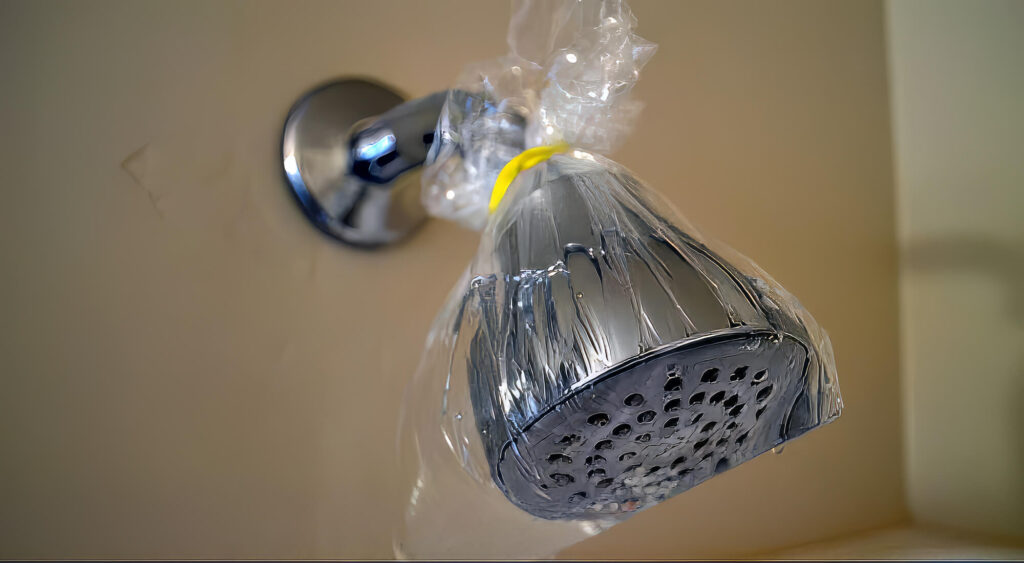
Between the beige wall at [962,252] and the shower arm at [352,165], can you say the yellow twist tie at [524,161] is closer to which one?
the shower arm at [352,165]

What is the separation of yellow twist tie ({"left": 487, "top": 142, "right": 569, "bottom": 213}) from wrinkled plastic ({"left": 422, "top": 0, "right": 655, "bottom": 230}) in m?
0.01

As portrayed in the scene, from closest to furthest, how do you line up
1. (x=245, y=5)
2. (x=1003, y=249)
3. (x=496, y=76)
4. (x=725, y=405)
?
1. (x=725, y=405)
2. (x=496, y=76)
3. (x=245, y=5)
4. (x=1003, y=249)

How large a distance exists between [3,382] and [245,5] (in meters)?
0.32

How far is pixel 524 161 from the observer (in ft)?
1.27

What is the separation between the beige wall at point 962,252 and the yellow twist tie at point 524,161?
0.61 m

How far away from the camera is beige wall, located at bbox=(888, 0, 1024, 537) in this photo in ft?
2.38

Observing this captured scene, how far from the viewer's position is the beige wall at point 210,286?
457 millimetres

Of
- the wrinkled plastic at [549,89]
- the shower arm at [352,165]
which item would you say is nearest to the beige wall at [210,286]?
the shower arm at [352,165]

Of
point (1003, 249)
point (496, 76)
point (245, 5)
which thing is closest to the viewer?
point (496, 76)

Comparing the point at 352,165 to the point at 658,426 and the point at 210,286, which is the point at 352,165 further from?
the point at 658,426

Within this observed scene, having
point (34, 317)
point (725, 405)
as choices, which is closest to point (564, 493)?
point (725, 405)

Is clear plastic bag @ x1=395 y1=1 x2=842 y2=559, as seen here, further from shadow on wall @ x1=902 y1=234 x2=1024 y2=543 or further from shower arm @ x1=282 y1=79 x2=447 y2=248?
shadow on wall @ x1=902 y1=234 x2=1024 y2=543

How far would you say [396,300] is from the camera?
1.91 ft

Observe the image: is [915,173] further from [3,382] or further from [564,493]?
[3,382]
